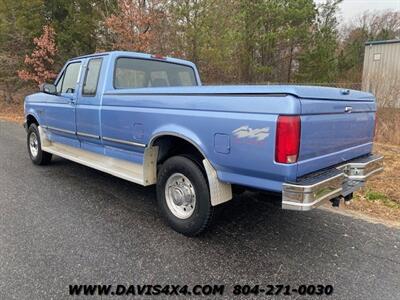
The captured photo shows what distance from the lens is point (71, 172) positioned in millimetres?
6383

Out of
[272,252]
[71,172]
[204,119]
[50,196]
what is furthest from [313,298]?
[71,172]

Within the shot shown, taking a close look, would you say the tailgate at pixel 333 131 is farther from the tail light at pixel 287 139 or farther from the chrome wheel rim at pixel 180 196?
the chrome wheel rim at pixel 180 196

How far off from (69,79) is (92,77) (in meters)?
0.95

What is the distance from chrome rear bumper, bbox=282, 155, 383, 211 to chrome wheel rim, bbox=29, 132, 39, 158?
18.1ft

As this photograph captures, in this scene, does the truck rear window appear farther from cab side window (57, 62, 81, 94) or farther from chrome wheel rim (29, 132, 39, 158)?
chrome wheel rim (29, 132, 39, 158)

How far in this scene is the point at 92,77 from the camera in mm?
5098

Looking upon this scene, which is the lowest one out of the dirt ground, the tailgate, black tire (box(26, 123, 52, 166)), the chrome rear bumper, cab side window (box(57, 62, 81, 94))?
the dirt ground

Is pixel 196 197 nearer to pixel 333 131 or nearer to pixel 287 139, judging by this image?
pixel 287 139

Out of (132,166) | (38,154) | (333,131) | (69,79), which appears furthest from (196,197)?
(38,154)

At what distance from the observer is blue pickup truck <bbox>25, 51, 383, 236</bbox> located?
2.85 metres

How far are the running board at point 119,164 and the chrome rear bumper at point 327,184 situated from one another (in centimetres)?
182

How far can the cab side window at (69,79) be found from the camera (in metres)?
5.58

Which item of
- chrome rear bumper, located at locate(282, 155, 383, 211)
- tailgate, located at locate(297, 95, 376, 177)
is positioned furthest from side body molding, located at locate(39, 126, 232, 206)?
tailgate, located at locate(297, 95, 376, 177)

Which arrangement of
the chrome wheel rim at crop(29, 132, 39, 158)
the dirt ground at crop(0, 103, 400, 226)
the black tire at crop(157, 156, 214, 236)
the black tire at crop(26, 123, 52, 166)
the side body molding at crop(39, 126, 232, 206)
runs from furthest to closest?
the chrome wheel rim at crop(29, 132, 39, 158), the black tire at crop(26, 123, 52, 166), the dirt ground at crop(0, 103, 400, 226), the black tire at crop(157, 156, 214, 236), the side body molding at crop(39, 126, 232, 206)
